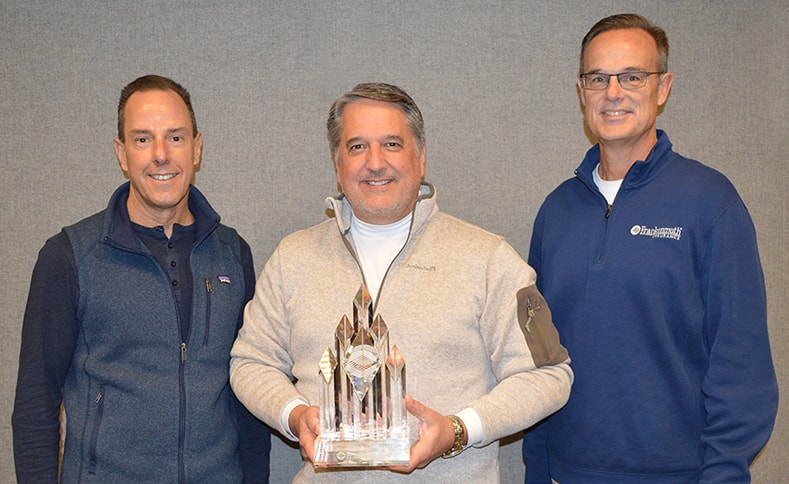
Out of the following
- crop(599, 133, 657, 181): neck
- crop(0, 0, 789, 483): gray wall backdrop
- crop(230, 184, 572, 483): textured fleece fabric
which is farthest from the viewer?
crop(0, 0, 789, 483): gray wall backdrop

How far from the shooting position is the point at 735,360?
1969mm

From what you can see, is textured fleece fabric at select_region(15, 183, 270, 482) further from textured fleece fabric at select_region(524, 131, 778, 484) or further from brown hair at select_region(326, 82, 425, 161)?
textured fleece fabric at select_region(524, 131, 778, 484)

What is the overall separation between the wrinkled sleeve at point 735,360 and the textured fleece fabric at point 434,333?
0.42 metres

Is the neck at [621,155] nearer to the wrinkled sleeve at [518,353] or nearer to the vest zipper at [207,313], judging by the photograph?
the wrinkled sleeve at [518,353]

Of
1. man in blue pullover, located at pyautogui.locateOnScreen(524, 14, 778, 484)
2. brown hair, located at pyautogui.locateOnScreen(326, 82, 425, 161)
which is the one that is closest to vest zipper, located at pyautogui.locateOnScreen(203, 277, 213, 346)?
brown hair, located at pyautogui.locateOnScreen(326, 82, 425, 161)

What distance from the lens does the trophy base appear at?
1.69 m

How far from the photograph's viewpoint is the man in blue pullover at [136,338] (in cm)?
199

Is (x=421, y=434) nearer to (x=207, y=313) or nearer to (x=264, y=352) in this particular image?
(x=264, y=352)

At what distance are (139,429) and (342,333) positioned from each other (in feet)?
2.35

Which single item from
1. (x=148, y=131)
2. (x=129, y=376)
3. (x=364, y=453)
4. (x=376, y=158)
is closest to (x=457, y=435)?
(x=364, y=453)

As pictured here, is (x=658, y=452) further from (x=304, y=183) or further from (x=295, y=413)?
(x=304, y=183)

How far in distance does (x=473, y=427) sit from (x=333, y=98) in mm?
1516

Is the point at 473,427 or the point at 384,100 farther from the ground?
the point at 384,100

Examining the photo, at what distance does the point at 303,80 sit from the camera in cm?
282
